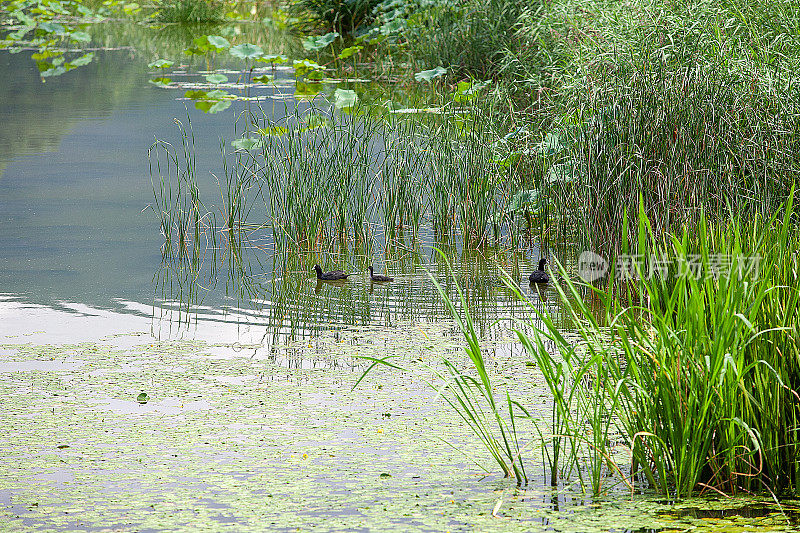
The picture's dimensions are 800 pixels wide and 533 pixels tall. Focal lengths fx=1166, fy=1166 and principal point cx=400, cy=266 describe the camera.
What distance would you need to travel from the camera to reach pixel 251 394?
12.8 ft

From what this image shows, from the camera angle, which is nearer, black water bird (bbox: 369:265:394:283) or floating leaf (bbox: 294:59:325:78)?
black water bird (bbox: 369:265:394:283)

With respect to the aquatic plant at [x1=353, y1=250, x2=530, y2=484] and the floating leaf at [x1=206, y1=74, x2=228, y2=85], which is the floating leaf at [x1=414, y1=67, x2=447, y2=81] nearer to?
the floating leaf at [x1=206, y1=74, x2=228, y2=85]

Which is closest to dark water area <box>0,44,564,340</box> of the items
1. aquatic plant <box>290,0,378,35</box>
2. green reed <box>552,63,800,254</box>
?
green reed <box>552,63,800,254</box>

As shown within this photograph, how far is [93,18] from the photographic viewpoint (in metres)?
21.3

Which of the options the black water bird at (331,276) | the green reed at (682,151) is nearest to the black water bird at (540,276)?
the green reed at (682,151)

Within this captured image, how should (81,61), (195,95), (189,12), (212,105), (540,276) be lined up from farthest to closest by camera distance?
(189,12) < (81,61) < (195,95) < (212,105) < (540,276)

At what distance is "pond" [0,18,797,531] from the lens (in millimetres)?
2887

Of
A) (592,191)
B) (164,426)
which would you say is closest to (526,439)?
(164,426)

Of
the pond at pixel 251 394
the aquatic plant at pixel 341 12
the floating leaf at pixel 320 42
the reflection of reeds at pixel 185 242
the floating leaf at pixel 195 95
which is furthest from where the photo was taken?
the aquatic plant at pixel 341 12

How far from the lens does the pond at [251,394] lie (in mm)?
2887

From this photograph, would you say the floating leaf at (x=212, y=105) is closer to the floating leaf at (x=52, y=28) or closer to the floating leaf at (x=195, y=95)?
the floating leaf at (x=195, y=95)

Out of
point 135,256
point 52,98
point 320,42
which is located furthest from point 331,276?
point 320,42

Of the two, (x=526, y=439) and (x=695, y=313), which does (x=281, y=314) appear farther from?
(x=695, y=313)

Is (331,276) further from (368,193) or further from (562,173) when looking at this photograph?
(562,173)
